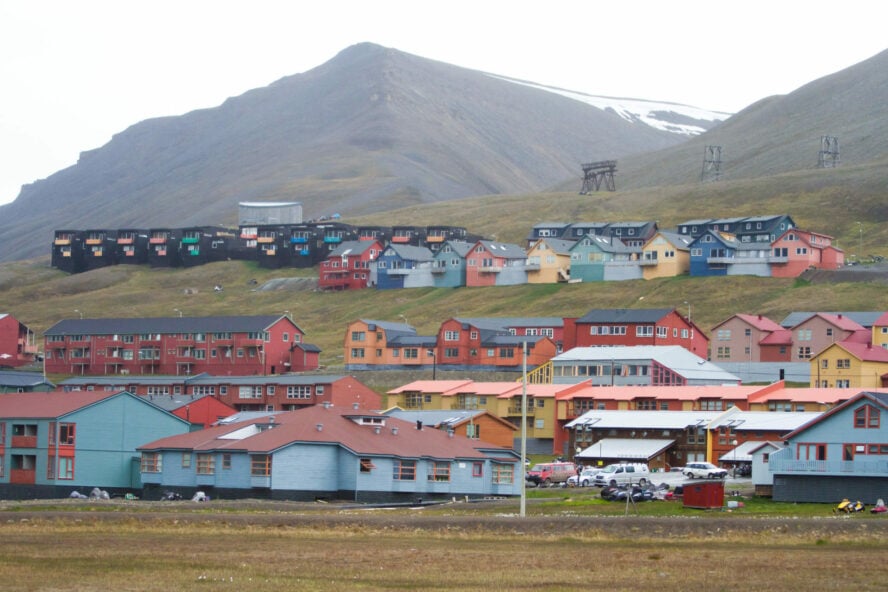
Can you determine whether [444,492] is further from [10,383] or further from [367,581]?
[10,383]

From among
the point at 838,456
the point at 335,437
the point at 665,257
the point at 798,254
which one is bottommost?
the point at 838,456

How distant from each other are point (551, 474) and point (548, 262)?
99124 millimetres

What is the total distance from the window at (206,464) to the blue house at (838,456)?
105ft

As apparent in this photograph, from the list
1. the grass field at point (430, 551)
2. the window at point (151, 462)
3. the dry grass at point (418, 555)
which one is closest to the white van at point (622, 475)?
the grass field at point (430, 551)

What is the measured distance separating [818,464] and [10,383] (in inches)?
2938

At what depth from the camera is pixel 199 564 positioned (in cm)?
3981

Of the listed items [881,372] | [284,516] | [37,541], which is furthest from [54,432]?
[881,372]

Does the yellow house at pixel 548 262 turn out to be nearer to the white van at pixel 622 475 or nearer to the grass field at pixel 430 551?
the white van at pixel 622 475

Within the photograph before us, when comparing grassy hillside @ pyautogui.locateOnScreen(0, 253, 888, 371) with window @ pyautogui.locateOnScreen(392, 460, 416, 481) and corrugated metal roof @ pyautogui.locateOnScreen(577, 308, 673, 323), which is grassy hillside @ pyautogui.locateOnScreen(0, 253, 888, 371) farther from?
window @ pyautogui.locateOnScreen(392, 460, 416, 481)

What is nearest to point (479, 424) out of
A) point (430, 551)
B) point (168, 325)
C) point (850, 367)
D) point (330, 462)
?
point (330, 462)

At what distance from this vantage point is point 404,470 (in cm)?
7956

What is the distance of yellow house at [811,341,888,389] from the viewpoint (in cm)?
11206

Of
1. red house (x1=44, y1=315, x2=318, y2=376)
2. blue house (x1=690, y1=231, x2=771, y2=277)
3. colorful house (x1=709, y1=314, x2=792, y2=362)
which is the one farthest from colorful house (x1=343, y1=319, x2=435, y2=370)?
blue house (x1=690, y1=231, x2=771, y2=277)

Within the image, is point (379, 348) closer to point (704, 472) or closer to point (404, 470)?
point (704, 472)
